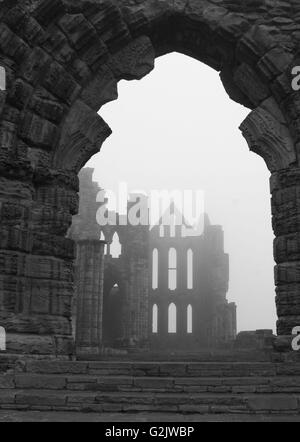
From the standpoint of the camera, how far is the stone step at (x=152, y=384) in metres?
6.20

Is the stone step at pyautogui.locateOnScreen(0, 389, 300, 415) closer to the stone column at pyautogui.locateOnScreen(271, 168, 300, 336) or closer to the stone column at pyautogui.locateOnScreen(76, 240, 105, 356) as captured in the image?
the stone column at pyautogui.locateOnScreen(271, 168, 300, 336)

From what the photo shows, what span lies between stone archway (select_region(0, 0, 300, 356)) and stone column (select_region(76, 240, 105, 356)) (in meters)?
18.8

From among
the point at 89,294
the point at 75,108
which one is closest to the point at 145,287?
the point at 89,294

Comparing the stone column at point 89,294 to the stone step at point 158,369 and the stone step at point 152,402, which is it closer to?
the stone step at point 158,369

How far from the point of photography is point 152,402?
570 cm

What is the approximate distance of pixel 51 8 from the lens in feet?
28.0

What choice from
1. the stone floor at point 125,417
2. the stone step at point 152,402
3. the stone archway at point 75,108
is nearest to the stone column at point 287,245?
the stone archway at point 75,108

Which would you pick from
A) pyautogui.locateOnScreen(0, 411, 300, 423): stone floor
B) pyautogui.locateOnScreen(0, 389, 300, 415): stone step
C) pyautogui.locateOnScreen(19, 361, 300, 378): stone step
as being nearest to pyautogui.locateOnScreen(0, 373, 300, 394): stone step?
pyautogui.locateOnScreen(0, 389, 300, 415): stone step

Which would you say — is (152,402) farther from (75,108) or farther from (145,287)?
(145,287)

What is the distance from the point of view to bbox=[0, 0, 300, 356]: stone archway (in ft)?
26.9

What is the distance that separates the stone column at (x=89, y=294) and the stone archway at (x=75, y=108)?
18759 millimetres

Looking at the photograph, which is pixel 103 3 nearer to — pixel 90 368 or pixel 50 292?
pixel 50 292

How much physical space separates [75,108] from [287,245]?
3886 mm

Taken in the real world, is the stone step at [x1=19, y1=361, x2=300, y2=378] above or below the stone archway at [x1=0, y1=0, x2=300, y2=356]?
below
